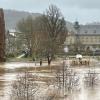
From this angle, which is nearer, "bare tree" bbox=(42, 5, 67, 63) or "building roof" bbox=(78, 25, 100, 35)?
"bare tree" bbox=(42, 5, 67, 63)

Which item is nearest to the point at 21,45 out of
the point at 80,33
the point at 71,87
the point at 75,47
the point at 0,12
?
the point at 75,47

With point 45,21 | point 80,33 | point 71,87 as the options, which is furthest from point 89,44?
point 71,87

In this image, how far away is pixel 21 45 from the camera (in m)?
86.3

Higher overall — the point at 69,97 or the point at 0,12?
the point at 0,12

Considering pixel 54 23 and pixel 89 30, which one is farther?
pixel 89 30

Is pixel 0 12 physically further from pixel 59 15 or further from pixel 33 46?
pixel 59 15

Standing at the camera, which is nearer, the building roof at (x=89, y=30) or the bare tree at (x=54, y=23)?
the bare tree at (x=54, y=23)

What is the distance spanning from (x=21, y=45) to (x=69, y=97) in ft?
215

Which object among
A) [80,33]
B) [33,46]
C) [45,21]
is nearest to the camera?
[33,46]

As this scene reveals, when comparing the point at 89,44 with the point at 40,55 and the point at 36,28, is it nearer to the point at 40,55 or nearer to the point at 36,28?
the point at 36,28

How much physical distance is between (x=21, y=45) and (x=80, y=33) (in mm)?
39156

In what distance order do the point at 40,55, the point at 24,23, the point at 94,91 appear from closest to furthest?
the point at 94,91, the point at 40,55, the point at 24,23

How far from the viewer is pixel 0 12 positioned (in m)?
64.9

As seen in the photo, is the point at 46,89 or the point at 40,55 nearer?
the point at 46,89
